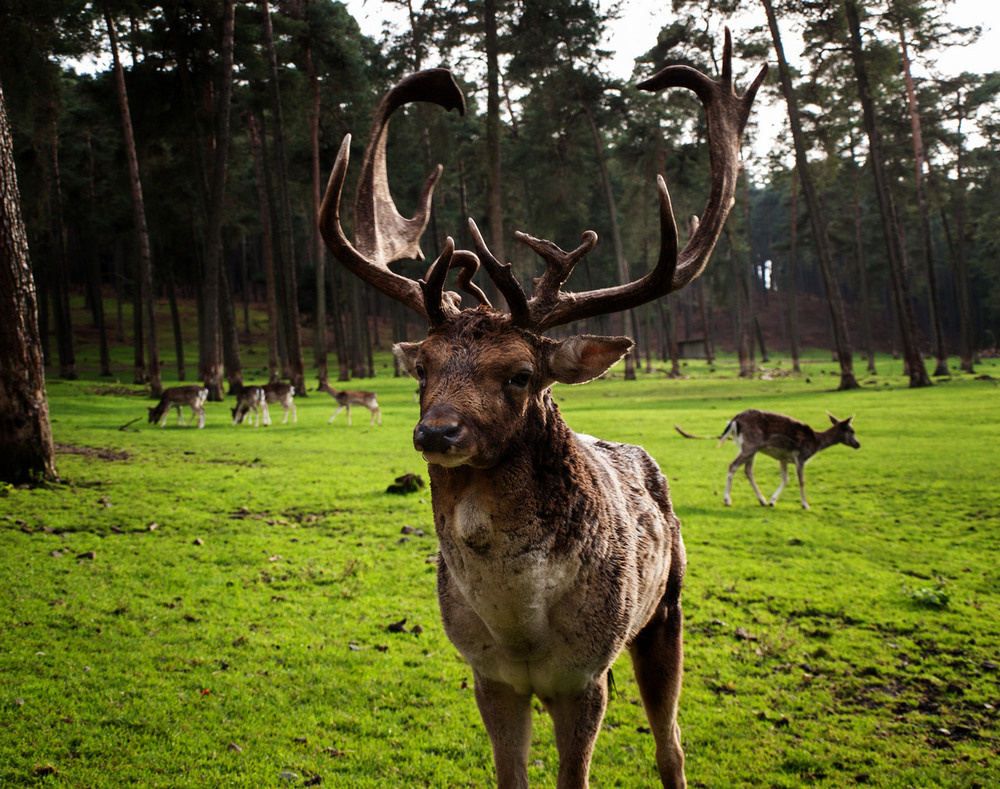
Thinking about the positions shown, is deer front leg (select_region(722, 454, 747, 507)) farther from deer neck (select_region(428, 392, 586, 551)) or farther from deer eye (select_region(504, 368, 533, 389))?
deer eye (select_region(504, 368, 533, 389))

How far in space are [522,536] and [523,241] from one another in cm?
183

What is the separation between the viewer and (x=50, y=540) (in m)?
7.44

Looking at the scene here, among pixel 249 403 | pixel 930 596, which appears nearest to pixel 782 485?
pixel 930 596

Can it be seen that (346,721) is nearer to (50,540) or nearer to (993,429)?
(50,540)

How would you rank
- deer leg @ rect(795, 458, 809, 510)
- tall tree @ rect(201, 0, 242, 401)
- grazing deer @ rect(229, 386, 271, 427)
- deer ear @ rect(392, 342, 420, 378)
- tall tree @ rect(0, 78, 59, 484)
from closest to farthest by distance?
deer ear @ rect(392, 342, 420, 378) → tall tree @ rect(0, 78, 59, 484) → deer leg @ rect(795, 458, 809, 510) → grazing deer @ rect(229, 386, 271, 427) → tall tree @ rect(201, 0, 242, 401)

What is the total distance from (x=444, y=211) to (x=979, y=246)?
47203mm

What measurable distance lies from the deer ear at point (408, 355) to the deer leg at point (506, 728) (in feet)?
4.94

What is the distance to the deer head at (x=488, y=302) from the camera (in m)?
2.92

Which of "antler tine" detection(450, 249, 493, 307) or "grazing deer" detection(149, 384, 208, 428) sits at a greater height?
"antler tine" detection(450, 249, 493, 307)

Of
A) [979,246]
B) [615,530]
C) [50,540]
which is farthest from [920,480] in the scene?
[979,246]

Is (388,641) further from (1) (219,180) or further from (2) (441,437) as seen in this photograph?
(1) (219,180)

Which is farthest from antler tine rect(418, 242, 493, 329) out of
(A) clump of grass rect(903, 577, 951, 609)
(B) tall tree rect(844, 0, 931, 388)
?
(B) tall tree rect(844, 0, 931, 388)

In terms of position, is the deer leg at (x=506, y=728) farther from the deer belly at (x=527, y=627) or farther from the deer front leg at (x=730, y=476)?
the deer front leg at (x=730, y=476)

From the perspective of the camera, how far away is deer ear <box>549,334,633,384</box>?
3215mm
